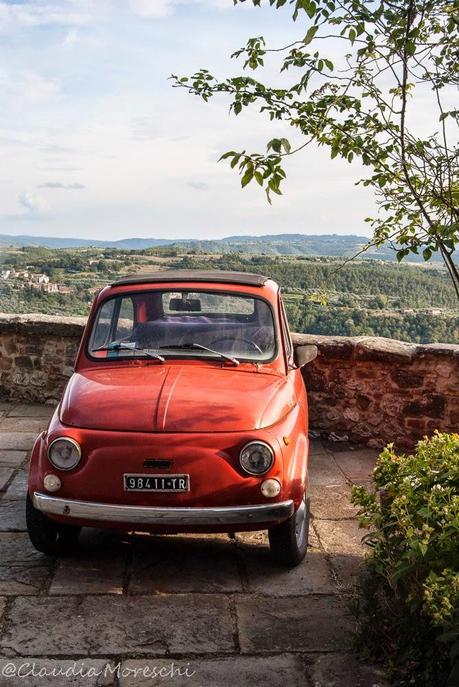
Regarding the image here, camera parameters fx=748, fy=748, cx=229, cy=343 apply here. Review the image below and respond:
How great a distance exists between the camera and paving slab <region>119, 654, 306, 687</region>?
3.19 metres

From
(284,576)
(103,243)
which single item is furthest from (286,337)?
Result: (103,243)

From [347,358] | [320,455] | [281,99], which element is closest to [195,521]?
[281,99]

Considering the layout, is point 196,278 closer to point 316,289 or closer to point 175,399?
point 316,289

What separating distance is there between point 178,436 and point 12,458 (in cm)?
294

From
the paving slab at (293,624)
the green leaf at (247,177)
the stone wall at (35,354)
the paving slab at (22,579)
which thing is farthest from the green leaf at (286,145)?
the stone wall at (35,354)

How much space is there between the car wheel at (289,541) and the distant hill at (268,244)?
1985 mm

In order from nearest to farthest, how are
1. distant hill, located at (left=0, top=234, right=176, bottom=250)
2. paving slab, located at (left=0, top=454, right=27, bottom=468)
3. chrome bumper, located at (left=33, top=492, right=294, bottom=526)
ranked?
chrome bumper, located at (left=33, top=492, right=294, bottom=526) → paving slab, located at (left=0, top=454, right=27, bottom=468) → distant hill, located at (left=0, top=234, right=176, bottom=250)

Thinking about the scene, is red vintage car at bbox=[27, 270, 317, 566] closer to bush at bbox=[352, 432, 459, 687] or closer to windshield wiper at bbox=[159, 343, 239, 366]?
windshield wiper at bbox=[159, 343, 239, 366]

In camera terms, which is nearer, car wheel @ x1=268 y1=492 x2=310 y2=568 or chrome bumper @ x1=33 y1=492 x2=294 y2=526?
chrome bumper @ x1=33 y1=492 x2=294 y2=526

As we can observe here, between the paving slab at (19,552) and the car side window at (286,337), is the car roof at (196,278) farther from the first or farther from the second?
the paving slab at (19,552)

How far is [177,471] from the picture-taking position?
3957 millimetres

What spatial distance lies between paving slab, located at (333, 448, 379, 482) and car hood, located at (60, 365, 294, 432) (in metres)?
1.87

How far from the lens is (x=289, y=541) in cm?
430
